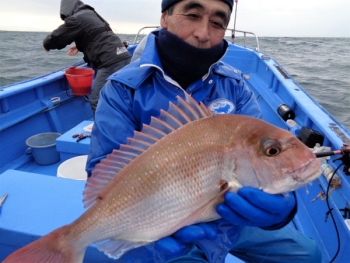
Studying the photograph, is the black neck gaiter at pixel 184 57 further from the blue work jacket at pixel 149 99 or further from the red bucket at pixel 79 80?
the red bucket at pixel 79 80

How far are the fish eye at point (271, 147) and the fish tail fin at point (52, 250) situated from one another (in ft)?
3.51

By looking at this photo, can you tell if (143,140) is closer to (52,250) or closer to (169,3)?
(52,250)

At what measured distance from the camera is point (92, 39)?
18.7 feet

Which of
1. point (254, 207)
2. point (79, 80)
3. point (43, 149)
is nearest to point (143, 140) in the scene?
point (254, 207)

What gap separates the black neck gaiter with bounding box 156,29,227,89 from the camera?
210 centimetres

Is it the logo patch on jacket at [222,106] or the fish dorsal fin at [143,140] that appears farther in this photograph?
the logo patch on jacket at [222,106]

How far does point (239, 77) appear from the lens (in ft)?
7.89

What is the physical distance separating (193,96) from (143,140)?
79 centimetres

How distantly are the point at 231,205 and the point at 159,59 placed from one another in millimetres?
1250

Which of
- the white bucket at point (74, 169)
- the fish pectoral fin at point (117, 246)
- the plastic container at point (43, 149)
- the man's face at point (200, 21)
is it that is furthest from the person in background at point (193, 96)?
the plastic container at point (43, 149)

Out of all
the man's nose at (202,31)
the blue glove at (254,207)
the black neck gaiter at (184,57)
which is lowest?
the blue glove at (254,207)

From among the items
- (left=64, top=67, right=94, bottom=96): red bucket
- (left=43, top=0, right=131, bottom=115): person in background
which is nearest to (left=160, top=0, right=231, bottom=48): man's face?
(left=43, top=0, right=131, bottom=115): person in background

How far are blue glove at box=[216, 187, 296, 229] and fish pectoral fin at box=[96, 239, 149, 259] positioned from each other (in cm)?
48

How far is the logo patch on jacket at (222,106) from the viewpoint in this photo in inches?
86.2
